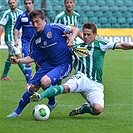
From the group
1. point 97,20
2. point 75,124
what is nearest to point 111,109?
point 75,124

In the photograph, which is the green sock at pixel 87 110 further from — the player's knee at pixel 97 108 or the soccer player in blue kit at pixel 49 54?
the soccer player in blue kit at pixel 49 54

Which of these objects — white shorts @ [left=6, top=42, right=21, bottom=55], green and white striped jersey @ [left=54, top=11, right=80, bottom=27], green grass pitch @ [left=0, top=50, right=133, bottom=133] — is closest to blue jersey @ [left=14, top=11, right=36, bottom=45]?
green and white striped jersey @ [left=54, top=11, right=80, bottom=27]

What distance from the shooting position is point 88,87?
770 cm

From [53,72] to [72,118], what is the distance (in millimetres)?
707

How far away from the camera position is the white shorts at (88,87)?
7.61 m

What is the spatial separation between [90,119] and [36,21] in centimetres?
157

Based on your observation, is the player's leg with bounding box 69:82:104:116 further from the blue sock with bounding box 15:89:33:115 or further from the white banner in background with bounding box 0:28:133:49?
the white banner in background with bounding box 0:28:133:49

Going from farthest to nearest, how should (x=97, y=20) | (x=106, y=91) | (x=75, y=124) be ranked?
(x=97, y=20), (x=106, y=91), (x=75, y=124)

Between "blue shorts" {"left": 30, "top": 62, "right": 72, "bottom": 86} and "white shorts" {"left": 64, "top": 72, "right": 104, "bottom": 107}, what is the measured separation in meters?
0.18

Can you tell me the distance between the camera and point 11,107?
874cm

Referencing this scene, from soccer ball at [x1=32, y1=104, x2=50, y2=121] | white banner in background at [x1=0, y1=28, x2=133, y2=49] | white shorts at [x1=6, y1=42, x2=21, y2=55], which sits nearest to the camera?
soccer ball at [x1=32, y1=104, x2=50, y2=121]

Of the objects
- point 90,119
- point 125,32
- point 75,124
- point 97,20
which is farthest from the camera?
point 97,20

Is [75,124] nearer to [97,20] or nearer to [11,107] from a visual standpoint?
[11,107]

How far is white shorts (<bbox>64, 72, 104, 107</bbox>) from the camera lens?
300 inches
